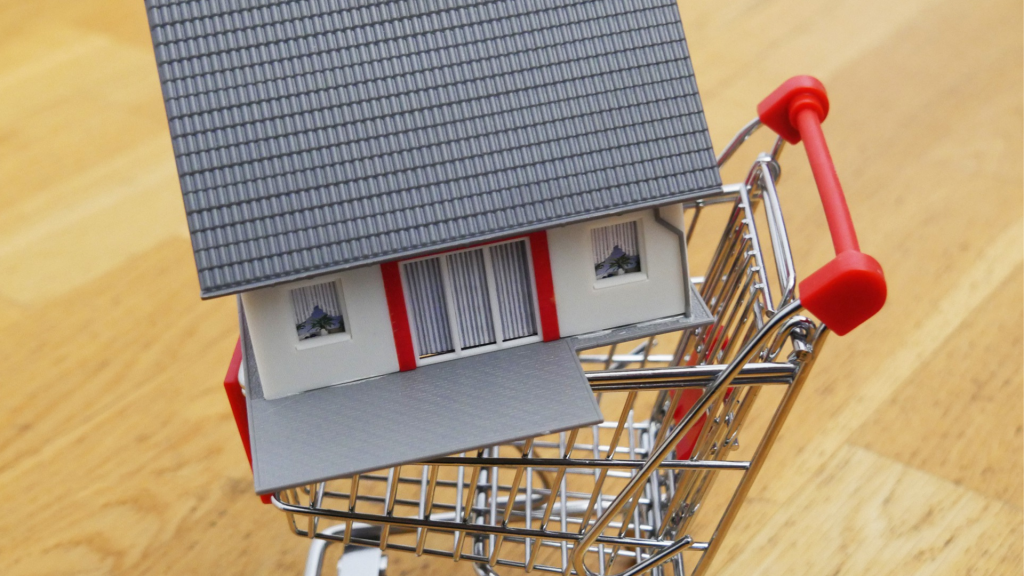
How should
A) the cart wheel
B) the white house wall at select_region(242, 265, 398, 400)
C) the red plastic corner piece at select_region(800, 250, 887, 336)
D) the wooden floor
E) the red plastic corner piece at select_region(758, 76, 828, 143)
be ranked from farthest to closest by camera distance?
1. the wooden floor
2. the cart wheel
3. the red plastic corner piece at select_region(758, 76, 828, 143)
4. the white house wall at select_region(242, 265, 398, 400)
5. the red plastic corner piece at select_region(800, 250, 887, 336)

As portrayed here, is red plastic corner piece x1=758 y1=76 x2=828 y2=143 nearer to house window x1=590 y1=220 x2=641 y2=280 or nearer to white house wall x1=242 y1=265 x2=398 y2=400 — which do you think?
house window x1=590 y1=220 x2=641 y2=280

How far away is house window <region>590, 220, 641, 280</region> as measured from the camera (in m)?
1.08

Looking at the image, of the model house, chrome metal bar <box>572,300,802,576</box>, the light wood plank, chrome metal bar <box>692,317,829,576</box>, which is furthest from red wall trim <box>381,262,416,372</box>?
the light wood plank

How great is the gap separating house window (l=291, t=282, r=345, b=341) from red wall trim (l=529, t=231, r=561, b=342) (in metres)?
0.21

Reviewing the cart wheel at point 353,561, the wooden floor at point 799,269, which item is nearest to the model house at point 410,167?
the cart wheel at point 353,561

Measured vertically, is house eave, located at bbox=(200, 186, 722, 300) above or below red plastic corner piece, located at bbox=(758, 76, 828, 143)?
below

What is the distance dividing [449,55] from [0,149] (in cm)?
174

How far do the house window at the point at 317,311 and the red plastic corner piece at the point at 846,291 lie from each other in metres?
0.46

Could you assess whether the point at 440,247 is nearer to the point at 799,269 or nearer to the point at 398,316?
the point at 398,316

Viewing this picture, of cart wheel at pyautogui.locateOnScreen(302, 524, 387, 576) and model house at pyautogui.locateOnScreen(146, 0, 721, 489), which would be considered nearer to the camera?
model house at pyautogui.locateOnScreen(146, 0, 721, 489)

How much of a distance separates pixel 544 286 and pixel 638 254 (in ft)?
0.36

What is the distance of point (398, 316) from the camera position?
3.43 feet

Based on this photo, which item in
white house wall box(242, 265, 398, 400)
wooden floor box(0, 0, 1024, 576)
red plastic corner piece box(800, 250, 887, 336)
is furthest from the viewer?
Result: wooden floor box(0, 0, 1024, 576)

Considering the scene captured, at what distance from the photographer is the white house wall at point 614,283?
1.05 metres
